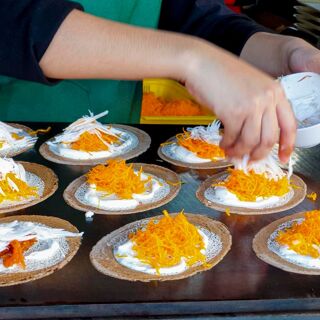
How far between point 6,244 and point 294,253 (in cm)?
81

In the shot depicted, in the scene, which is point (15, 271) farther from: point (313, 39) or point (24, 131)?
point (313, 39)

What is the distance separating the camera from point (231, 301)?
1537 millimetres

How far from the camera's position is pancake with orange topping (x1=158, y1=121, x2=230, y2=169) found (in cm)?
246

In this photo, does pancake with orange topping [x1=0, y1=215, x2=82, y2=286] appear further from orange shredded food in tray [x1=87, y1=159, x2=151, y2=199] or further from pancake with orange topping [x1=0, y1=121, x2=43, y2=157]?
pancake with orange topping [x1=0, y1=121, x2=43, y2=157]

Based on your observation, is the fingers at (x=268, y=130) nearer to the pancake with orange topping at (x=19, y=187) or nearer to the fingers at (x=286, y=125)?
the fingers at (x=286, y=125)

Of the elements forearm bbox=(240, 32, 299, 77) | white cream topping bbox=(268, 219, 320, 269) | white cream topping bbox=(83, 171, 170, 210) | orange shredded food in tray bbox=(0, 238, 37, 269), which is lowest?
orange shredded food in tray bbox=(0, 238, 37, 269)

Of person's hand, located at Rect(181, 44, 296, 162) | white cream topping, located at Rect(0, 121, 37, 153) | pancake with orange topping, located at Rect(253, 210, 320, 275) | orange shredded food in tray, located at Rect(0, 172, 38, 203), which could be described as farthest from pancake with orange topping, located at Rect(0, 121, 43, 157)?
person's hand, located at Rect(181, 44, 296, 162)

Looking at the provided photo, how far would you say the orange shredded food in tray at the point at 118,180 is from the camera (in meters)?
2.17

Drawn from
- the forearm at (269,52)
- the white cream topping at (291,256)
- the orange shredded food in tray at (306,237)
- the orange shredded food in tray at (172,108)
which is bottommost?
the orange shredded food in tray at (172,108)

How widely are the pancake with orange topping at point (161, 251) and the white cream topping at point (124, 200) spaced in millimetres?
209

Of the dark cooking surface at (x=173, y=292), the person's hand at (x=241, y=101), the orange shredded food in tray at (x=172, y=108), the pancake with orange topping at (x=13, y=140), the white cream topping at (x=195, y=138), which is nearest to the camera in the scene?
the person's hand at (x=241, y=101)

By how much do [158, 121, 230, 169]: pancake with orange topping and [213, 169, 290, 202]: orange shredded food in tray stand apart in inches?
9.8

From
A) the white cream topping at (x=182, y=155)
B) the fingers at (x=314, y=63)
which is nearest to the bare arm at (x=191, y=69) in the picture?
the fingers at (x=314, y=63)

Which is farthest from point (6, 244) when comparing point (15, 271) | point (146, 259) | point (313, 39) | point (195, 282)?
point (313, 39)
